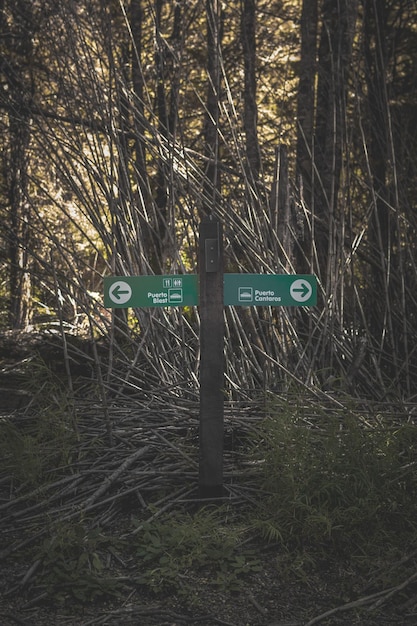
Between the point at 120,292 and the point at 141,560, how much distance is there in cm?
99

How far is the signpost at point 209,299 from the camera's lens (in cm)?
349

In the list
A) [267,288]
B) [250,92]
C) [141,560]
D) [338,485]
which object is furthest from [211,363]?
[250,92]

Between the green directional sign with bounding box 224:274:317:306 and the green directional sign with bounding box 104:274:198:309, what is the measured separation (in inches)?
6.4

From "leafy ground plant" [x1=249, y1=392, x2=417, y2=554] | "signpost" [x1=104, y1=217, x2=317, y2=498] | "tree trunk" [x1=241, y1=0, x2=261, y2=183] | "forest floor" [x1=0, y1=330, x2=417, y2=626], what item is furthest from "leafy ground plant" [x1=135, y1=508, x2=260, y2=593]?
"tree trunk" [x1=241, y1=0, x2=261, y2=183]

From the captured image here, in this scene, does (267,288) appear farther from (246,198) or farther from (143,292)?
(246,198)

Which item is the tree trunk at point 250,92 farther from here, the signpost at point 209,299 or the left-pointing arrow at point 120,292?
the left-pointing arrow at point 120,292

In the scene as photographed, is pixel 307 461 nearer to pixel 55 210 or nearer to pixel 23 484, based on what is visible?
pixel 23 484

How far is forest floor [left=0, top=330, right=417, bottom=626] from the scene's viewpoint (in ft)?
9.29

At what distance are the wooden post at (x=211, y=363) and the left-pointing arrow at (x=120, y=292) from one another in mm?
285

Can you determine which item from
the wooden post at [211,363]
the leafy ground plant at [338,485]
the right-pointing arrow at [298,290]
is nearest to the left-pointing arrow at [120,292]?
the wooden post at [211,363]

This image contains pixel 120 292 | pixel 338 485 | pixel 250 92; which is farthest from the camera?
pixel 250 92

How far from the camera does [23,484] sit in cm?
361

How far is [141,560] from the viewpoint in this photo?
10.3ft

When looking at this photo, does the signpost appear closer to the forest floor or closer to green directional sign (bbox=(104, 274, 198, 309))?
green directional sign (bbox=(104, 274, 198, 309))
